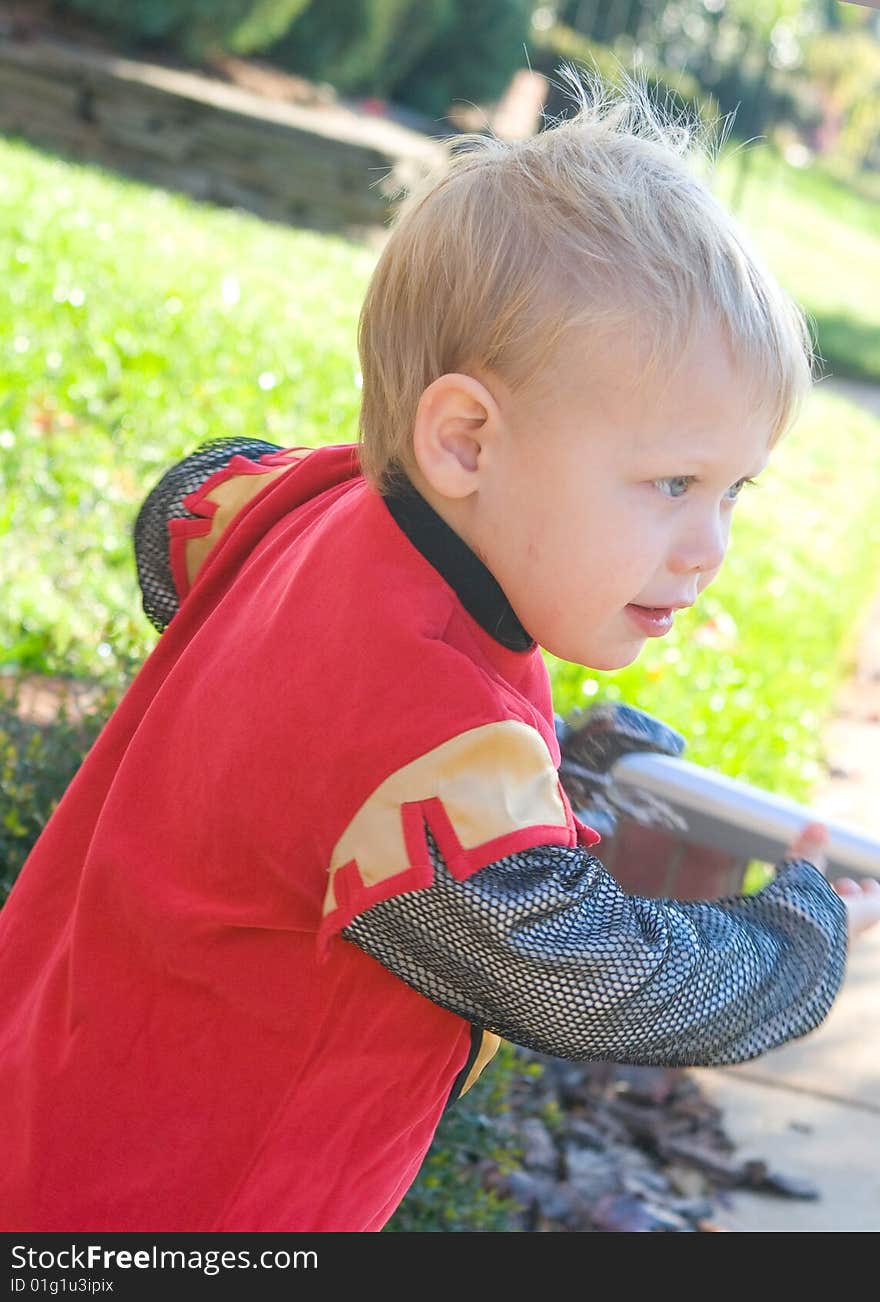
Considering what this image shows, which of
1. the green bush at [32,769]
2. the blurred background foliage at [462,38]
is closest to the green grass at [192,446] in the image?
the green bush at [32,769]

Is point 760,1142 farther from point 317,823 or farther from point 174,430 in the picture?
point 174,430

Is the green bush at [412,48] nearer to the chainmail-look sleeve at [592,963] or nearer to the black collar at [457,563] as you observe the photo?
the black collar at [457,563]

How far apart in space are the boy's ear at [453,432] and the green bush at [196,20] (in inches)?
389

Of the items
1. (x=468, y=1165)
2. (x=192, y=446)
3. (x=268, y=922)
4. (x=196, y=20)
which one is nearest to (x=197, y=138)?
(x=196, y=20)

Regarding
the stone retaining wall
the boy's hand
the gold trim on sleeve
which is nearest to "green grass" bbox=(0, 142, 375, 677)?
the boy's hand

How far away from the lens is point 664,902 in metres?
1.42

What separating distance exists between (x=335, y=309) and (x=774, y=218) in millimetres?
14239

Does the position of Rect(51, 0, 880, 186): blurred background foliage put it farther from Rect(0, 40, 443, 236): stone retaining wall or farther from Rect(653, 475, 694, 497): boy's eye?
Rect(653, 475, 694, 497): boy's eye

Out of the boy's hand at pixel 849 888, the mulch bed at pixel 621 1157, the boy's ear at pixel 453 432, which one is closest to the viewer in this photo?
the boy's ear at pixel 453 432

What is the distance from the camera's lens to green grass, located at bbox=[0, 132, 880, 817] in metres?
3.84

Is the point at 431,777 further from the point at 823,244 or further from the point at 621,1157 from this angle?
the point at 823,244

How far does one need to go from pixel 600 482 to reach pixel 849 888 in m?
0.59

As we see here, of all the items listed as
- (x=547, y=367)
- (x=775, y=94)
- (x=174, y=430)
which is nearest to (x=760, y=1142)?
(x=547, y=367)

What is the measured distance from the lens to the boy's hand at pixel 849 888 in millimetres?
1631
